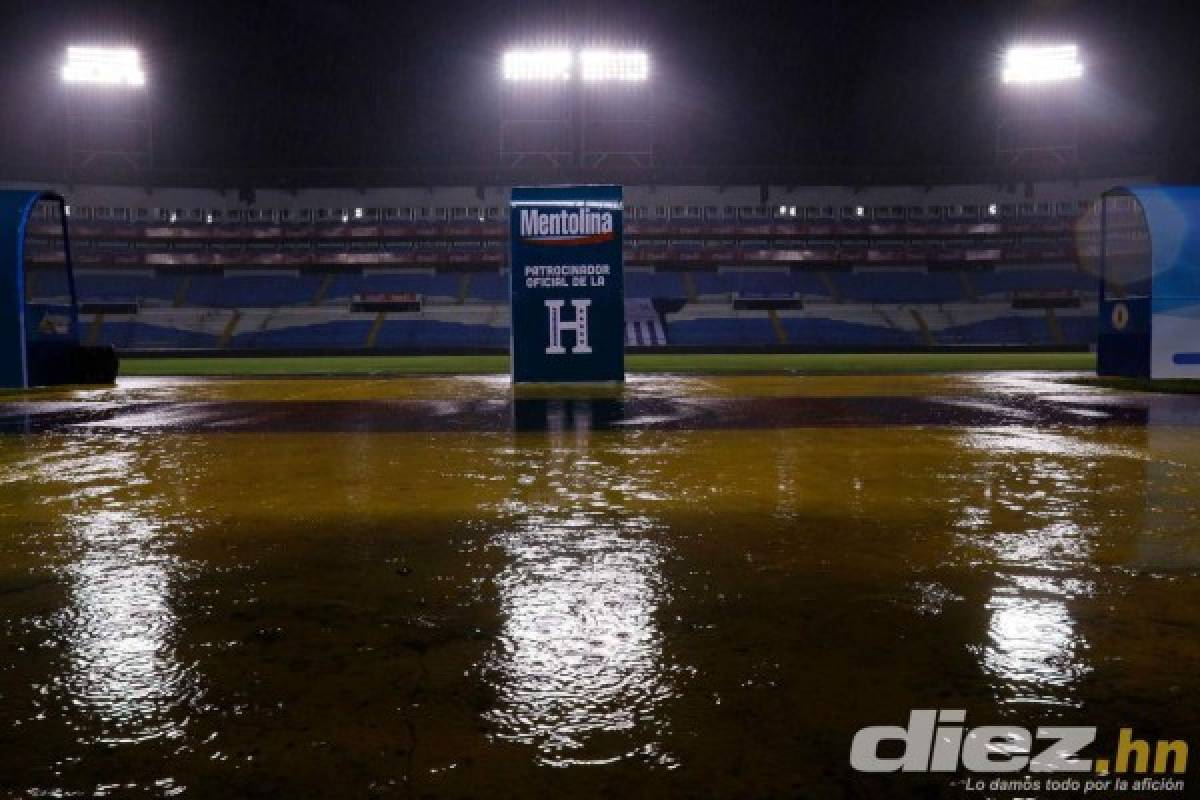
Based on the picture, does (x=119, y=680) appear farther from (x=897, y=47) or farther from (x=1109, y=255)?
(x=1109, y=255)

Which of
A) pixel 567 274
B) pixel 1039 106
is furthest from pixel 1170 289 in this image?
pixel 1039 106

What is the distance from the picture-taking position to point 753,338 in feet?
157

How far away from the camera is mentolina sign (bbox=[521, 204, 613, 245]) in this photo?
18.8 metres

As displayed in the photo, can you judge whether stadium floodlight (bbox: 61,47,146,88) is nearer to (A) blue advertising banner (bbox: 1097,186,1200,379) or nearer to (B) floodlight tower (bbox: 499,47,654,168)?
(B) floodlight tower (bbox: 499,47,654,168)

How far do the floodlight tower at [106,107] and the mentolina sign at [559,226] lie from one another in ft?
125

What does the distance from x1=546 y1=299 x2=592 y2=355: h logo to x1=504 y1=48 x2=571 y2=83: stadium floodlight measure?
30606 millimetres

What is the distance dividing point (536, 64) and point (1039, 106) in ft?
95.6

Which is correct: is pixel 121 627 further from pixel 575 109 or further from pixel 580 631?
pixel 575 109

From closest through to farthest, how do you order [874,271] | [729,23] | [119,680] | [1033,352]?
1. [119,680]
2. [1033,352]
3. [729,23]
4. [874,271]

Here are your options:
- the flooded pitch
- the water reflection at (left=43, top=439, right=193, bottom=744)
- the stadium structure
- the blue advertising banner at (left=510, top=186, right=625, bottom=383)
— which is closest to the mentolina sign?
the blue advertising banner at (left=510, top=186, right=625, bottom=383)

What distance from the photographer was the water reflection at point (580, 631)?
2.46 meters

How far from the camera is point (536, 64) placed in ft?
150

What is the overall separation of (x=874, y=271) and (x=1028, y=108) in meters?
13.0

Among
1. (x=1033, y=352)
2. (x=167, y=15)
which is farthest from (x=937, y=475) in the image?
(x=167, y=15)
